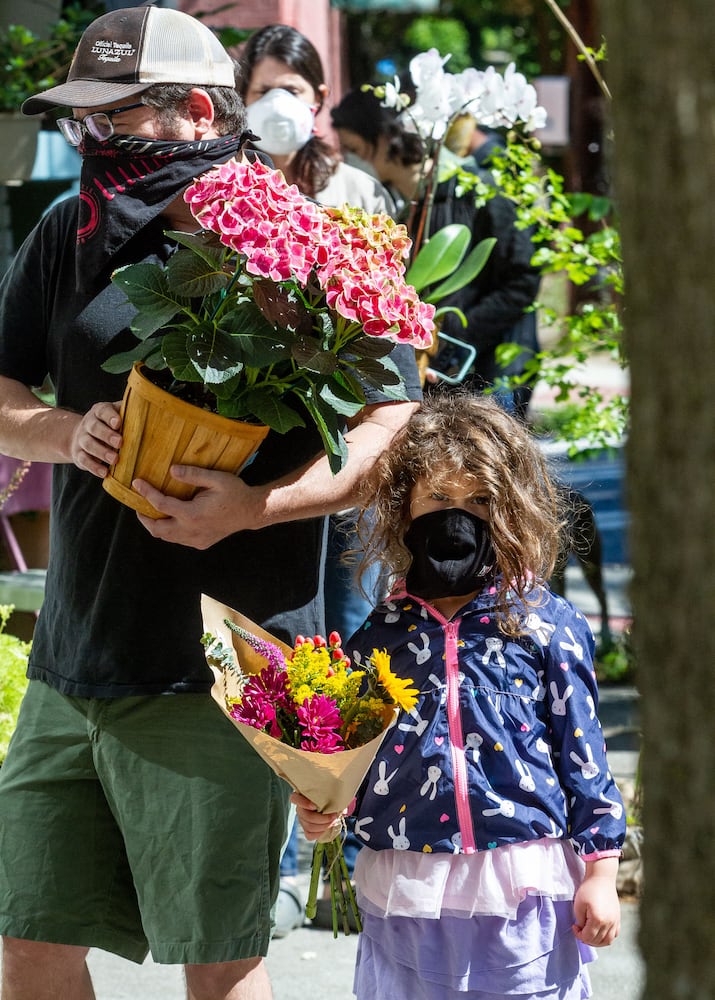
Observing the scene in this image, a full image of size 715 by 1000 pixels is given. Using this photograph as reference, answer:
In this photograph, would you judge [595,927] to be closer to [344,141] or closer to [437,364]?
[437,364]

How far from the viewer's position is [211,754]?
8.13ft

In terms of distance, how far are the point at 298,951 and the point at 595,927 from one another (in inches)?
68.8

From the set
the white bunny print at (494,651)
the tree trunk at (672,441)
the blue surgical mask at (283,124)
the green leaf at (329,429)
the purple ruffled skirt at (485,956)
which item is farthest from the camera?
the blue surgical mask at (283,124)

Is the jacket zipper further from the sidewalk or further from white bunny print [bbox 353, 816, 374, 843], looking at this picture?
the sidewalk

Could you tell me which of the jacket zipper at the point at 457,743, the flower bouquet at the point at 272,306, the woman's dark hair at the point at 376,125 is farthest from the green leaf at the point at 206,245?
the woman's dark hair at the point at 376,125

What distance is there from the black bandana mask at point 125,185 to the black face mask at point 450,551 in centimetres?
72

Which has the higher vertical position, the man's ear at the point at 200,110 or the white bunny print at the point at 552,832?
the man's ear at the point at 200,110

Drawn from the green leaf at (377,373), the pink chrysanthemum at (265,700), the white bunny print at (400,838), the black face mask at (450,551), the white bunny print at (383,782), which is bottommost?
the white bunny print at (400,838)

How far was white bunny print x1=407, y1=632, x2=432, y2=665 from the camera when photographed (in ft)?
8.30

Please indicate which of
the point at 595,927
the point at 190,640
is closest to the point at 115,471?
the point at 190,640

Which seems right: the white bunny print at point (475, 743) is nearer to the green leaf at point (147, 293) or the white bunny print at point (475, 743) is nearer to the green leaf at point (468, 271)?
the green leaf at point (147, 293)

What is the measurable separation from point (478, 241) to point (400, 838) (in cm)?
299

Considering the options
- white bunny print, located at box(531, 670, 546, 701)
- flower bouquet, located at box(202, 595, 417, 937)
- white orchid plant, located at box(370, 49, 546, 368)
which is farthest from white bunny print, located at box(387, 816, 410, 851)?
white orchid plant, located at box(370, 49, 546, 368)

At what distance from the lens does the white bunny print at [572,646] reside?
249cm
